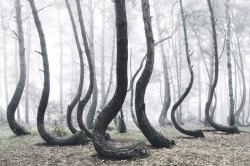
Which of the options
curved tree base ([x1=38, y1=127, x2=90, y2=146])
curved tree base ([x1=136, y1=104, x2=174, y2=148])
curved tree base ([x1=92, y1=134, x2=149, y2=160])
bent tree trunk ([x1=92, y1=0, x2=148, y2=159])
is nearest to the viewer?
bent tree trunk ([x1=92, y1=0, x2=148, y2=159])

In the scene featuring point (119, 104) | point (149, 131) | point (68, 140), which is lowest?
point (68, 140)

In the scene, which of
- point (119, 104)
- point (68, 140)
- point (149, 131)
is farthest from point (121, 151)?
point (68, 140)

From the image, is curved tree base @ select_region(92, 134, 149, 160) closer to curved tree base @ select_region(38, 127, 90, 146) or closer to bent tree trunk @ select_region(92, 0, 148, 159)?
bent tree trunk @ select_region(92, 0, 148, 159)

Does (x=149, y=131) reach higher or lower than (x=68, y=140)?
higher

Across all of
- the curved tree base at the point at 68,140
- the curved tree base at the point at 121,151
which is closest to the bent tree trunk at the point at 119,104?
the curved tree base at the point at 121,151

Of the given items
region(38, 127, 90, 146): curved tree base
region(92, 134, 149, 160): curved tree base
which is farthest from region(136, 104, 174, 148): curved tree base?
region(38, 127, 90, 146): curved tree base

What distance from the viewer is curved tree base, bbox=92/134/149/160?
6961 mm

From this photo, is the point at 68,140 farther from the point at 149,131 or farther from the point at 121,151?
the point at 121,151

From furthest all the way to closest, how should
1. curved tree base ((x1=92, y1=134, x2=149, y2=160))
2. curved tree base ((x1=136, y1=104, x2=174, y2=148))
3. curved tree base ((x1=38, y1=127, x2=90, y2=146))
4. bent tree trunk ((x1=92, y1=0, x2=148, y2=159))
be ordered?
curved tree base ((x1=38, y1=127, x2=90, y2=146)) < curved tree base ((x1=136, y1=104, x2=174, y2=148)) < curved tree base ((x1=92, y1=134, x2=149, y2=160)) < bent tree trunk ((x1=92, y1=0, x2=148, y2=159))

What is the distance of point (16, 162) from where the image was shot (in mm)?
7164

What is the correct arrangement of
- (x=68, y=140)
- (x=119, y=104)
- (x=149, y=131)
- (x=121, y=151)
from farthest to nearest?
(x=68, y=140) < (x=149, y=131) < (x=119, y=104) < (x=121, y=151)

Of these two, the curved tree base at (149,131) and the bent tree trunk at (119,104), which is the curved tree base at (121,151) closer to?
the bent tree trunk at (119,104)

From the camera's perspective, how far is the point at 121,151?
7035 mm

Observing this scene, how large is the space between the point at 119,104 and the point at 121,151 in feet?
3.97
